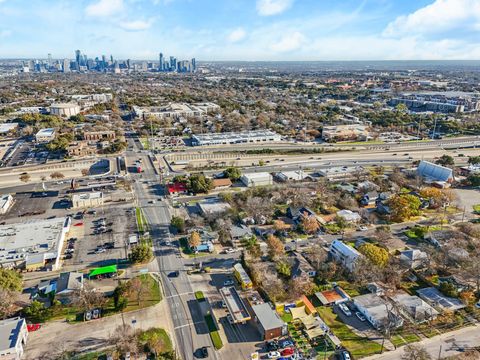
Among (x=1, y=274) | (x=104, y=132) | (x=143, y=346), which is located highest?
(x=104, y=132)

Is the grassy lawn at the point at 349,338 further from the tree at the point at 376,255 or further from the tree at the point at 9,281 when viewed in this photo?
the tree at the point at 9,281

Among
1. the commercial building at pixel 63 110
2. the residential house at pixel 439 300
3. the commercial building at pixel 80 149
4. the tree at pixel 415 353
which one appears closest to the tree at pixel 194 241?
the tree at pixel 415 353

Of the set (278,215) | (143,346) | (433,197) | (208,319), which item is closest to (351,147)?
(433,197)

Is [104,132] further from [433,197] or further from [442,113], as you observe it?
[442,113]

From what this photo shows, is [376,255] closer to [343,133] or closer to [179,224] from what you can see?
[179,224]

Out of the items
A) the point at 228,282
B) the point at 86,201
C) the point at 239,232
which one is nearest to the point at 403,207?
the point at 239,232
